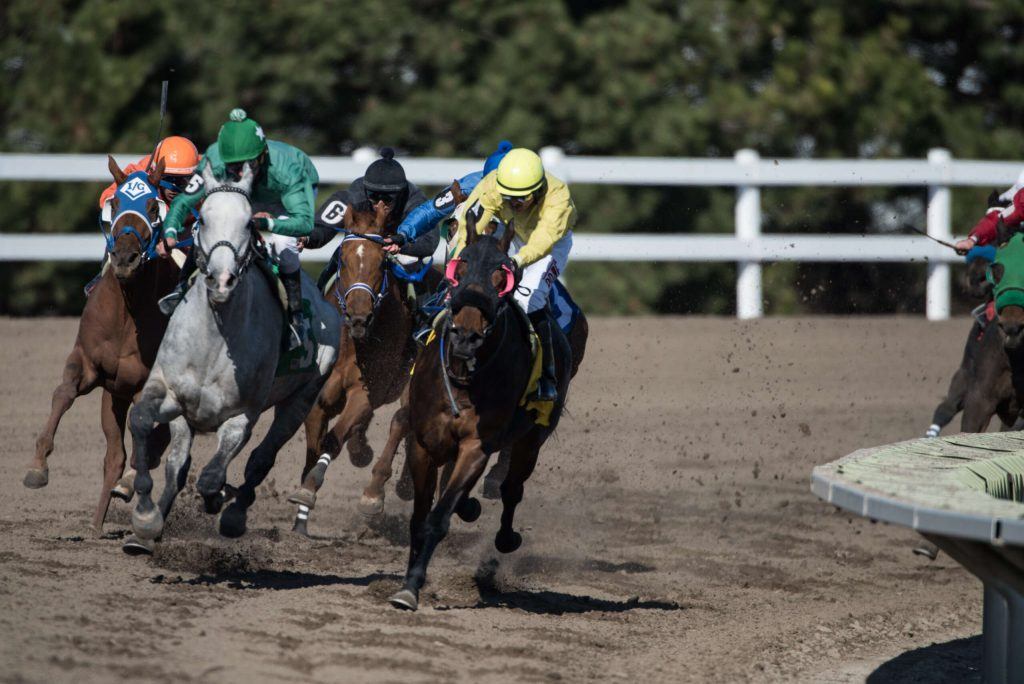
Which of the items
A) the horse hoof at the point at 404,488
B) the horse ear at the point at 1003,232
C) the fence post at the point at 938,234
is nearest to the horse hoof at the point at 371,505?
the horse hoof at the point at 404,488

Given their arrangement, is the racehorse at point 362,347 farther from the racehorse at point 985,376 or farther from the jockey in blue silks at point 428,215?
the racehorse at point 985,376

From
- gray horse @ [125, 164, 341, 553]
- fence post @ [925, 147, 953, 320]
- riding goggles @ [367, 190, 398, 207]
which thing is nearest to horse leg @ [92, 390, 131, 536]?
gray horse @ [125, 164, 341, 553]

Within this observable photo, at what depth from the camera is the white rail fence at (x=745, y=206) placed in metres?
15.1

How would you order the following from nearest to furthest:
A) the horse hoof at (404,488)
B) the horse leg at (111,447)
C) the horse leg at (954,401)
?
the horse leg at (111,447) < the horse hoof at (404,488) < the horse leg at (954,401)

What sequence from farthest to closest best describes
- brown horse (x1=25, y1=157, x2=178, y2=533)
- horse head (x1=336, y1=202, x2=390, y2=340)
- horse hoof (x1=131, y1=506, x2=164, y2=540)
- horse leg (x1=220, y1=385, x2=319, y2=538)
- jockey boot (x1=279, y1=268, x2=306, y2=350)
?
horse head (x1=336, y1=202, x2=390, y2=340), brown horse (x1=25, y1=157, x2=178, y2=533), jockey boot (x1=279, y1=268, x2=306, y2=350), horse leg (x1=220, y1=385, x2=319, y2=538), horse hoof (x1=131, y1=506, x2=164, y2=540)

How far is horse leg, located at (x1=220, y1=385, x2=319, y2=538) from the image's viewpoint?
8164 millimetres

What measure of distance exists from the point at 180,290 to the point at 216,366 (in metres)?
0.47

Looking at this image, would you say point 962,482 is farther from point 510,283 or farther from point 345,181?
point 345,181

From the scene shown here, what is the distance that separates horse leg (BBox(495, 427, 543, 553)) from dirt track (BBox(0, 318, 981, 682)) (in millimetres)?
222

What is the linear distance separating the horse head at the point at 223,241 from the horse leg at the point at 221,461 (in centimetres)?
74

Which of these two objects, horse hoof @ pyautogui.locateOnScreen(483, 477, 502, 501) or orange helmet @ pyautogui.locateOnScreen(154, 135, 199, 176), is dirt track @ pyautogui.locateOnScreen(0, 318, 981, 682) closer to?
horse hoof @ pyautogui.locateOnScreen(483, 477, 502, 501)

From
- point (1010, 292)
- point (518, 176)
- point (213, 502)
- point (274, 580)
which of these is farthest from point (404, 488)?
point (1010, 292)

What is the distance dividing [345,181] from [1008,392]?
7.23 m

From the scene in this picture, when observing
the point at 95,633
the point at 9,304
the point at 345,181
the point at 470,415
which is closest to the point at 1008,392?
the point at 470,415
